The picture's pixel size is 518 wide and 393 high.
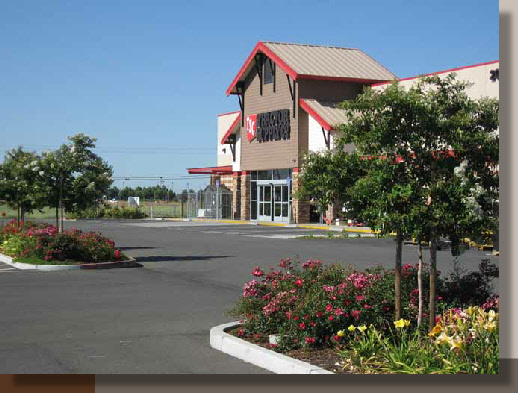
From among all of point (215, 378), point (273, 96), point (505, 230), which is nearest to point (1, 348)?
point (215, 378)

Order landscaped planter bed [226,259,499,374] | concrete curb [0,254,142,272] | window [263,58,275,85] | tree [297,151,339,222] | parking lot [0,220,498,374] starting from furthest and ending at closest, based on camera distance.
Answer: window [263,58,275,85], concrete curb [0,254,142,272], tree [297,151,339,222], parking lot [0,220,498,374], landscaped planter bed [226,259,499,374]

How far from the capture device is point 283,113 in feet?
144

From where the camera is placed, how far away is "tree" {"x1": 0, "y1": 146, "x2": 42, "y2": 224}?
76.1 feet

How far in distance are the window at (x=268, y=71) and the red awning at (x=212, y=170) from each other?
833 centimetres

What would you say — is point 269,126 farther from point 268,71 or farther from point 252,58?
point 252,58

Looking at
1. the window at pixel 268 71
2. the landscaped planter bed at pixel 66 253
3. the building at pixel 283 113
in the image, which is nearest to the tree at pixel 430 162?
the landscaped planter bed at pixel 66 253

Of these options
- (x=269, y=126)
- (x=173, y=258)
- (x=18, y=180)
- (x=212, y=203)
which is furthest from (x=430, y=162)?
(x=212, y=203)

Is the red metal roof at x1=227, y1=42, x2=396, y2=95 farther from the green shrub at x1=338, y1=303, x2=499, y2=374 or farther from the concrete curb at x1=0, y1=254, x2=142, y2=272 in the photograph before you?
the green shrub at x1=338, y1=303, x2=499, y2=374

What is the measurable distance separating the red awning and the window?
27.3 feet

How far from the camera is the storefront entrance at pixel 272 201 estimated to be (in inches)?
1785

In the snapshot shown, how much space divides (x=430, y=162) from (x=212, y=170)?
4626 cm

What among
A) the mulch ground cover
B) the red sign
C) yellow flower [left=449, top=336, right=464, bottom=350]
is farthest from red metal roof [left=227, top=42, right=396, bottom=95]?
yellow flower [left=449, top=336, right=464, bottom=350]

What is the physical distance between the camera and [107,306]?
12.0 meters

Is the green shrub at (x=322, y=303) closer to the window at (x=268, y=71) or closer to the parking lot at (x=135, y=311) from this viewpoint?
the parking lot at (x=135, y=311)
